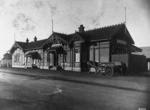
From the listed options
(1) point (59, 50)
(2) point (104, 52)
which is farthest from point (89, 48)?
(1) point (59, 50)

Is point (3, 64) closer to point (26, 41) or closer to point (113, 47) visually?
point (26, 41)

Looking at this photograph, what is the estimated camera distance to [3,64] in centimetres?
4269

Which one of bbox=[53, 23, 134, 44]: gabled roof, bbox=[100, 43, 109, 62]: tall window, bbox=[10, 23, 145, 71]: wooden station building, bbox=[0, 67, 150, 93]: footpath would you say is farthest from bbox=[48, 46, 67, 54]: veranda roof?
bbox=[0, 67, 150, 93]: footpath

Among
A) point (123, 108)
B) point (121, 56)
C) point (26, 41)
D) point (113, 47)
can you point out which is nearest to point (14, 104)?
point (123, 108)

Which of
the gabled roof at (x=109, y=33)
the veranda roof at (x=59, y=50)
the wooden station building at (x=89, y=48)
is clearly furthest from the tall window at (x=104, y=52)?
the veranda roof at (x=59, y=50)

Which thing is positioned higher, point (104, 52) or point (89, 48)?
point (89, 48)

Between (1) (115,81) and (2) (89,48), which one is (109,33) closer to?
(2) (89,48)

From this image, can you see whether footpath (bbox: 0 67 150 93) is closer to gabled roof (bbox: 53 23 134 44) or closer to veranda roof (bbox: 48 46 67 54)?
gabled roof (bbox: 53 23 134 44)

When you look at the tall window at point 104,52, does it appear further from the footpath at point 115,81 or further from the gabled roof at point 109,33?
the footpath at point 115,81

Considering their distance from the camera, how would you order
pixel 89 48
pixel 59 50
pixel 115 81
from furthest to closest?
pixel 59 50
pixel 89 48
pixel 115 81

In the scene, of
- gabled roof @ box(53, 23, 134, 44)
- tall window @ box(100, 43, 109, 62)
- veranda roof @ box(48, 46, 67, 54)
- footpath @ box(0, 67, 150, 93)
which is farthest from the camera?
veranda roof @ box(48, 46, 67, 54)

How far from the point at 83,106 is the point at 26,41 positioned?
3464 centimetres

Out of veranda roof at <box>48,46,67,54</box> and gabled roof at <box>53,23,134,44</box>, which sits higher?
gabled roof at <box>53,23,134,44</box>

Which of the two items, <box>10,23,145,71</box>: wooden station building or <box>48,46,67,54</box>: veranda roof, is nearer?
<box>10,23,145,71</box>: wooden station building
